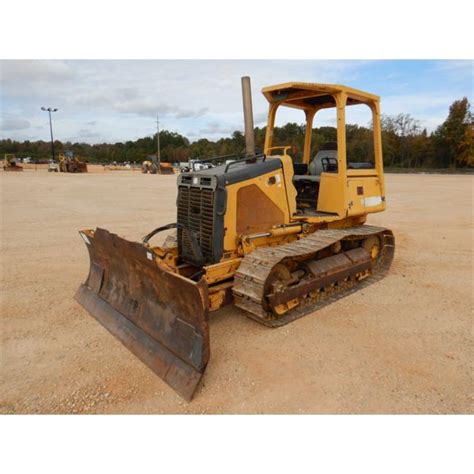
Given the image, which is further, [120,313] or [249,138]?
[249,138]

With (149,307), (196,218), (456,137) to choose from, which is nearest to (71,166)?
(196,218)

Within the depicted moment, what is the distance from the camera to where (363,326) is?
14.9 feet

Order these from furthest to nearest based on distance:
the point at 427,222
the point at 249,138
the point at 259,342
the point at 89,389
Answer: the point at 427,222, the point at 249,138, the point at 259,342, the point at 89,389

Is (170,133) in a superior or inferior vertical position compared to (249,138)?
superior

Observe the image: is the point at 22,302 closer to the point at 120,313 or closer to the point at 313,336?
the point at 120,313

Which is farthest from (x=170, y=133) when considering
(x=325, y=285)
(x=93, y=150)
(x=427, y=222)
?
(x=325, y=285)

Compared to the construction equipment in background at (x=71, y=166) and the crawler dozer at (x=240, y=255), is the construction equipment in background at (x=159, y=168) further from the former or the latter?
the crawler dozer at (x=240, y=255)

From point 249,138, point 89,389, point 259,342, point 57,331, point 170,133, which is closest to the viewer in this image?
point 89,389

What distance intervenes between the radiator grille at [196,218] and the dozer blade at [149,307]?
86 centimetres

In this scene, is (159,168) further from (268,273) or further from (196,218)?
(268,273)

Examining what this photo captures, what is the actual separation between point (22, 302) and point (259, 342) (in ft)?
11.2

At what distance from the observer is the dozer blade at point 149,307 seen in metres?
3.45

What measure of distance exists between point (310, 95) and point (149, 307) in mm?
4131

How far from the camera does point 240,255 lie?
4.88m
